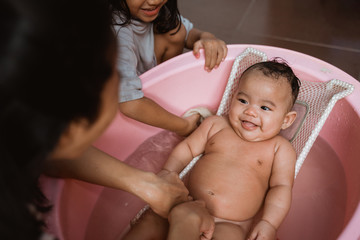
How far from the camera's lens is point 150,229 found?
0.94 metres

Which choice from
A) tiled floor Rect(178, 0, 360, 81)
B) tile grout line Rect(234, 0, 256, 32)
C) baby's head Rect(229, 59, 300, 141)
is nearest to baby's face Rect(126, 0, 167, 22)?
baby's head Rect(229, 59, 300, 141)

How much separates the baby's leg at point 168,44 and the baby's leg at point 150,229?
0.80 metres

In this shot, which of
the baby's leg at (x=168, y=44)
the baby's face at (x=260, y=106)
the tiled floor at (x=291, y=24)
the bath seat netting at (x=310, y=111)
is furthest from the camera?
the tiled floor at (x=291, y=24)

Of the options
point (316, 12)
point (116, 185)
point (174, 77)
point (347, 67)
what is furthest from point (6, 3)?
point (316, 12)

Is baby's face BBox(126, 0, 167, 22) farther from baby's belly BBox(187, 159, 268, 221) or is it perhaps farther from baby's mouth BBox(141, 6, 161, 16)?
baby's belly BBox(187, 159, 268, 221)

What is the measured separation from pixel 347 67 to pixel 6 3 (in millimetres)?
1867

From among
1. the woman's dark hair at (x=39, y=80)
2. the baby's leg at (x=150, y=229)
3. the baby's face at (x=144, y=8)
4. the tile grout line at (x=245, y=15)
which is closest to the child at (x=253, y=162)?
the baby's leg at (x=150, y=229)

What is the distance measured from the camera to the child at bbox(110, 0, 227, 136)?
44.8 inches

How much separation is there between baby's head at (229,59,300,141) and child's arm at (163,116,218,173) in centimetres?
13

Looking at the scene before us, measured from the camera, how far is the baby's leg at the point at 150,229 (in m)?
0.93

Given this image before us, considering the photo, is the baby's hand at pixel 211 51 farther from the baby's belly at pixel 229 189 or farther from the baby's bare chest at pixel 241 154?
the baby's belly at pixel 229 189

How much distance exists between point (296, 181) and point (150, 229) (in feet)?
2.15

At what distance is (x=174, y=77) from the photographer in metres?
1.36

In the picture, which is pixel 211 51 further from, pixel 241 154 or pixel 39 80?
pixel 39 80
